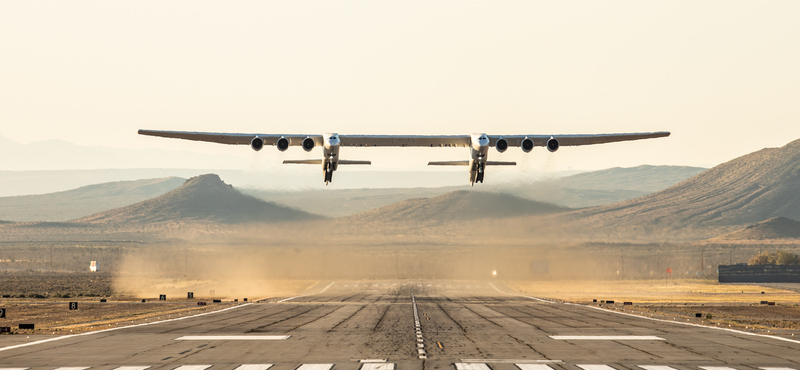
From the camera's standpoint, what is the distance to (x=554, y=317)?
176ft

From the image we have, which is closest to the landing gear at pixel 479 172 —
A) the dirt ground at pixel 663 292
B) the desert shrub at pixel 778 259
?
the dirt ground at pixel 663 292

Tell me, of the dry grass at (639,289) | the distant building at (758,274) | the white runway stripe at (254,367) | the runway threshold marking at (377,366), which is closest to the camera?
the white runway stripe at (254,367)

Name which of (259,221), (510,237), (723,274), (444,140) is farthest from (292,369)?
(510,237)

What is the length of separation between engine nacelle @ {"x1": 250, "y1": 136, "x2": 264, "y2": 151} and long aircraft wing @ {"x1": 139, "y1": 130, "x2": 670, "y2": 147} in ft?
2.47

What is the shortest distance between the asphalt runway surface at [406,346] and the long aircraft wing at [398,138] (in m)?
12.0

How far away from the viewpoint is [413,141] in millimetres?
45375

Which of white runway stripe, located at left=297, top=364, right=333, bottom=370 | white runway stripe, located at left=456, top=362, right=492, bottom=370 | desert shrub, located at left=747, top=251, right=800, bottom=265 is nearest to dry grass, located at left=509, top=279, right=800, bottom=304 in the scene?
desert shrub, located at left=747, top=251, right=800, bottom=265

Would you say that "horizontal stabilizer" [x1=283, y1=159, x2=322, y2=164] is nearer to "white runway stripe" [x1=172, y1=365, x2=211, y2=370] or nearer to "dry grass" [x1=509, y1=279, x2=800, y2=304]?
"white runway stripe" [x1=172, y1=365, x2=211, y2=370]

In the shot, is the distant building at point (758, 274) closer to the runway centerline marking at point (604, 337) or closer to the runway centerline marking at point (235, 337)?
the runway centerline marking at point (604, 337)

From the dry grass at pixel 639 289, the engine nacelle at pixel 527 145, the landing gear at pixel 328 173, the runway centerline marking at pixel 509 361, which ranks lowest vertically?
the dry grass at pixel 639 289

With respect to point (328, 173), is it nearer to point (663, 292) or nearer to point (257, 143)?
point (257, 143)

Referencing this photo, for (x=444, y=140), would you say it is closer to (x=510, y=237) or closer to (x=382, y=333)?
(x=382, y=333)

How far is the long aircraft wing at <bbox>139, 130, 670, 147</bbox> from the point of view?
44.1m

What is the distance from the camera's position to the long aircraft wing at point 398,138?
1735 inches
